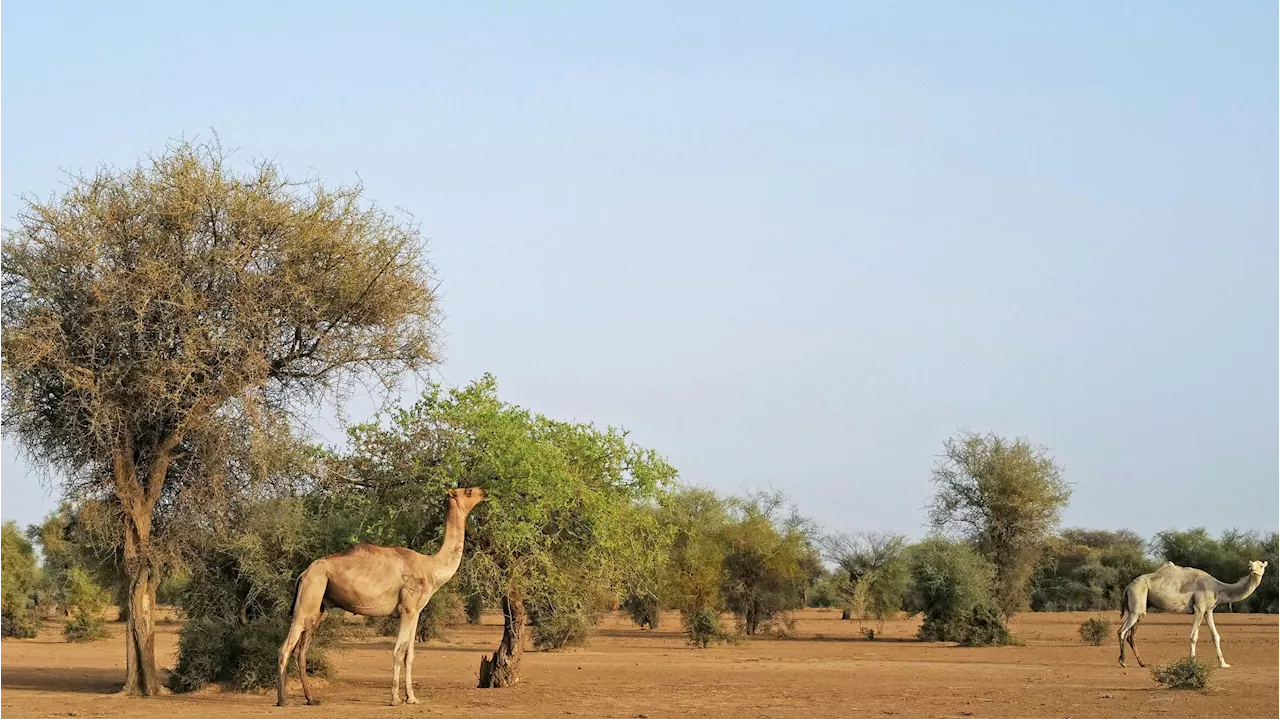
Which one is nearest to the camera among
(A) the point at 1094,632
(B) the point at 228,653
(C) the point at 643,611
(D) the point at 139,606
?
(D) the point at 139,606

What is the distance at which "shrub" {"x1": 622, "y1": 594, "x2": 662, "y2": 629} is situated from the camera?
51647mm

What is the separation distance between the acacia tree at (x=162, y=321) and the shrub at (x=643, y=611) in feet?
102

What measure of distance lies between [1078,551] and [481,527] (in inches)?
3148

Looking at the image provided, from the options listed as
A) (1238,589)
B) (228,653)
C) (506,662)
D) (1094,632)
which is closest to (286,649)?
(228,653)

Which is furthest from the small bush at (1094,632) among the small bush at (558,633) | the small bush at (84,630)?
the small bush at (84,630)

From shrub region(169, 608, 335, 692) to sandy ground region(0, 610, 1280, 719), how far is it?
37 centimetres

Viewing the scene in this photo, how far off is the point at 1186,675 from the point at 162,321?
1800cm

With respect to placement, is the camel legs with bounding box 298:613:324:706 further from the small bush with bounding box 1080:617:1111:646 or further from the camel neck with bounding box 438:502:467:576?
the small bush with bounding box 1080:617:1111:646

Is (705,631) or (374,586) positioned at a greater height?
(374,586)

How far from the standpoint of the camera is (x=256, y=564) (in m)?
22.8

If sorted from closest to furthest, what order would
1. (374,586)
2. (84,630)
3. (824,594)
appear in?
(374,586) < (84,630) < (824,594)

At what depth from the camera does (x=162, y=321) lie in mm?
20312

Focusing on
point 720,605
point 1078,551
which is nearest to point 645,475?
point 720,605

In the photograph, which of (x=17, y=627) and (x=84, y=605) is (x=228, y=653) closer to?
(x=17, y=627)
